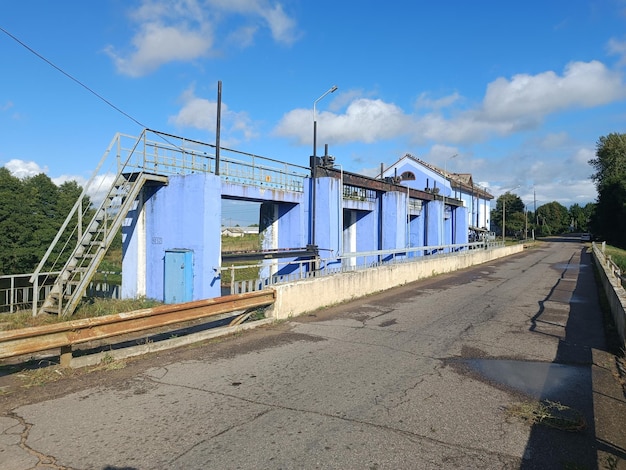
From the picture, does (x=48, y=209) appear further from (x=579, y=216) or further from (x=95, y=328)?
(x=579, y=216)

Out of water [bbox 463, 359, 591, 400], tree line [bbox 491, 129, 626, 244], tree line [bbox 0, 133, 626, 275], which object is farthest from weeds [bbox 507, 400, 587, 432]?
tree line [bbox 491, 129, 626, 244]

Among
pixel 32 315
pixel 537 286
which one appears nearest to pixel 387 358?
pixel 32 315

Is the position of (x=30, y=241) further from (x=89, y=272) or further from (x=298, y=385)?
(x=298, y=385)

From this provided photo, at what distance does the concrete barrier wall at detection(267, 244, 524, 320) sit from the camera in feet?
30.5

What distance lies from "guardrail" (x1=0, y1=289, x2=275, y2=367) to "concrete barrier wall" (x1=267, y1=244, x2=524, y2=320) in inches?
64.8

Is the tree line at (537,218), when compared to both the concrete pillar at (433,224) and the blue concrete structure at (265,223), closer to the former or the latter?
the concrete pillar at (433,224)

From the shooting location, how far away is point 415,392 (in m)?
4.95

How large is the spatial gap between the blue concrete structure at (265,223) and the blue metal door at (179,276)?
0.06m

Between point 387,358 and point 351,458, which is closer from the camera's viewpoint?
point 351,458

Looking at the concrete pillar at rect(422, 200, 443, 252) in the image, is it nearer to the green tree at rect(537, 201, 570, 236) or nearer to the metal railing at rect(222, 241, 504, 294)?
the metal railing at rect(222, 241, 504, 294)

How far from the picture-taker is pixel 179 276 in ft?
Answer: 45.4

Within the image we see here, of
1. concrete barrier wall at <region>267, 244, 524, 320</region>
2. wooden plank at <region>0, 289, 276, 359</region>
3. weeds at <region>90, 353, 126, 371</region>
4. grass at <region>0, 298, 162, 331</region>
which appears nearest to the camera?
wooden plank at <region>0, 289, 276, 359</region>

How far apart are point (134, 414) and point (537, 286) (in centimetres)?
1634

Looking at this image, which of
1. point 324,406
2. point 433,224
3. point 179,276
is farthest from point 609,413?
point 433,224
